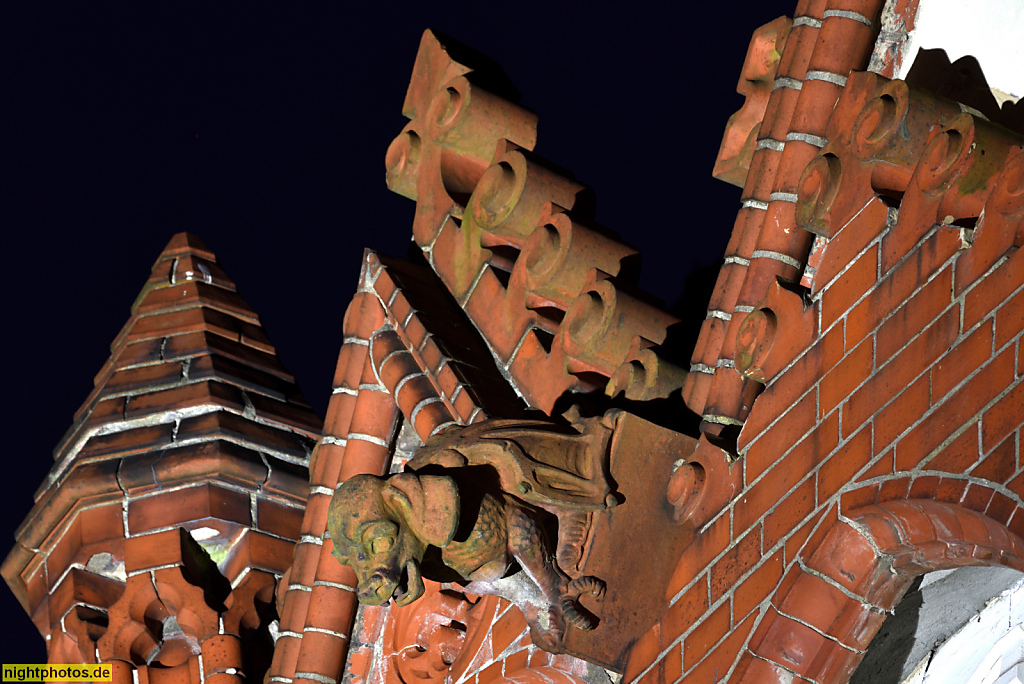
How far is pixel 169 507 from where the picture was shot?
477 centimetres

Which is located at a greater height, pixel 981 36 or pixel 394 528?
pixel 981 36

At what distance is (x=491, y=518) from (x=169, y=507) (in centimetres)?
213

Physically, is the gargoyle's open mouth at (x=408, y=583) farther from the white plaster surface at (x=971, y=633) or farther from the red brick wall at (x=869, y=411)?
the white plaster surface at (x=971, y=633)

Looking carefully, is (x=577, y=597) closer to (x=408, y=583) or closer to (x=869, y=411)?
(x=408, y=583)

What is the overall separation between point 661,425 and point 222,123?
4908 mm

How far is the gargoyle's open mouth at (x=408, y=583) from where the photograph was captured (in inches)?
112

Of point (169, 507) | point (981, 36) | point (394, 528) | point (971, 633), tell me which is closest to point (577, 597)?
point (394, 528)

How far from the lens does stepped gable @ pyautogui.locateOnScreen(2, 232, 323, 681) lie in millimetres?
4586

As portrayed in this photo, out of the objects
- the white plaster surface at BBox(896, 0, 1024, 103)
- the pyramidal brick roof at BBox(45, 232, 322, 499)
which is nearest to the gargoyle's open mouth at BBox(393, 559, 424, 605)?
the white plaster surface at BBox(896, 0, 1024, 103)

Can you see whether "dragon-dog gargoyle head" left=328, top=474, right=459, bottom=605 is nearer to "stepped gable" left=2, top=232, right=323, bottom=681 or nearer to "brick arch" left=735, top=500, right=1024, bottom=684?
"brick arch" left=735, top=500, right=1024, bottom=684

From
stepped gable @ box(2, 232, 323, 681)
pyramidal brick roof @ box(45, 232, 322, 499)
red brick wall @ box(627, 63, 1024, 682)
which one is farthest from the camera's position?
pyramidal brick roof @ box(45, 232, 322, 499)

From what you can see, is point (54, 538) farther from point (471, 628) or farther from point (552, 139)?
point (552, 139)

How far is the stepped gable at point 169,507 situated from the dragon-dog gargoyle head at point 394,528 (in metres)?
1.75

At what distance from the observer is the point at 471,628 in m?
3.76
